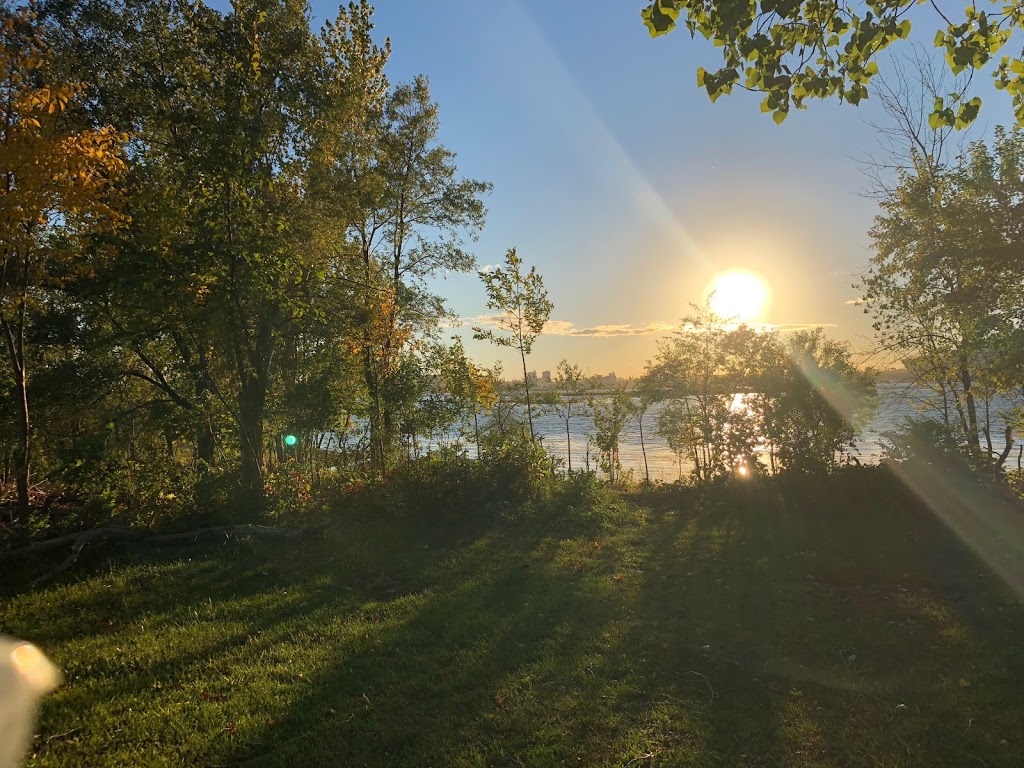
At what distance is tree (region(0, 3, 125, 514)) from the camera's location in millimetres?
5617

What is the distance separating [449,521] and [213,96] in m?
8.21

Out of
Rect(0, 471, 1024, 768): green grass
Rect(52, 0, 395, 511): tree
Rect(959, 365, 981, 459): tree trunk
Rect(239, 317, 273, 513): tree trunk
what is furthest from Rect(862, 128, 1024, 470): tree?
Rect(239, 317, 273, 513): tree trunk

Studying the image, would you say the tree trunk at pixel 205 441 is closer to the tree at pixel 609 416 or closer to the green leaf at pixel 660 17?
the green leaf at pixel 660 17

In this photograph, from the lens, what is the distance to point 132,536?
27.2 ft

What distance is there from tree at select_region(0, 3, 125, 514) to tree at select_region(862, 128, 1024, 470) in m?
9.20

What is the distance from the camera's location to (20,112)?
572cm

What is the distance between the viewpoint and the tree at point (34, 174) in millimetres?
5617

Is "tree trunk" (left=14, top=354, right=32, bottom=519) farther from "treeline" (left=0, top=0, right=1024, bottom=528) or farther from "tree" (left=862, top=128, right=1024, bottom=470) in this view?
"tree" (left=862, top=128, right=1024, bottom=470)

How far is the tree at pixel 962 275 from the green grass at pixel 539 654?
9.25ft

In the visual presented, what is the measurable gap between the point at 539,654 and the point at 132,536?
6949 mm

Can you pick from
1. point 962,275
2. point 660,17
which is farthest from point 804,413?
point 660,17

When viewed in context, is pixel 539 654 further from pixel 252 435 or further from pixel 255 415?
pixel 255 415

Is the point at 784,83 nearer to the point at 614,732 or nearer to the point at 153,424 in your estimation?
the point at 614,732

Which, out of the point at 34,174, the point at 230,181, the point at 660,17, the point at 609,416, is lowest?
the point at 609,416
